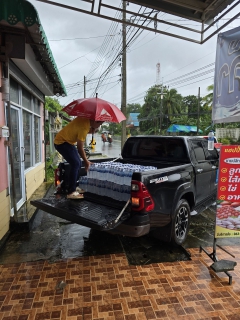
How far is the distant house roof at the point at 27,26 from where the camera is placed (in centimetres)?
277

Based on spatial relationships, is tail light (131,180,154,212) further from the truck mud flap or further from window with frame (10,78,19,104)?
window with frame (10,78,19,104)

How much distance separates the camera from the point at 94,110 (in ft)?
11.9

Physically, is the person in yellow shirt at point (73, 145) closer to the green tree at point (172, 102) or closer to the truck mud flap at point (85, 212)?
the truck mud flap at point (85, 212)

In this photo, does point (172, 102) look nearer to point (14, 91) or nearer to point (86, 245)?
point (14, 91)

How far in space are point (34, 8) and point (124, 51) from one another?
10.1m

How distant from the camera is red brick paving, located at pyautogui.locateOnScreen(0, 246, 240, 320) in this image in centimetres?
226

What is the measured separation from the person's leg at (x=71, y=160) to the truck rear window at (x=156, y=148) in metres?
1.45

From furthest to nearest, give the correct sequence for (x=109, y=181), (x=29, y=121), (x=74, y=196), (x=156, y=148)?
(x=29, y=121) → (x=156, y=148) → (x=74, y=196) → (x=109, y=181)

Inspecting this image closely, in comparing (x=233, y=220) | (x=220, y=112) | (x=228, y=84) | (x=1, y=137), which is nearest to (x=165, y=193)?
(x=233, y=220)

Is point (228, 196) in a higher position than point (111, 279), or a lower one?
higher

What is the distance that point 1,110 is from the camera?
381 cm

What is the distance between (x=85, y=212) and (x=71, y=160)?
1.00m

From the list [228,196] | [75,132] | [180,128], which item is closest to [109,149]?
[180,128]

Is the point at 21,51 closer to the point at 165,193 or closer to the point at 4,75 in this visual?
the point at 4,75
